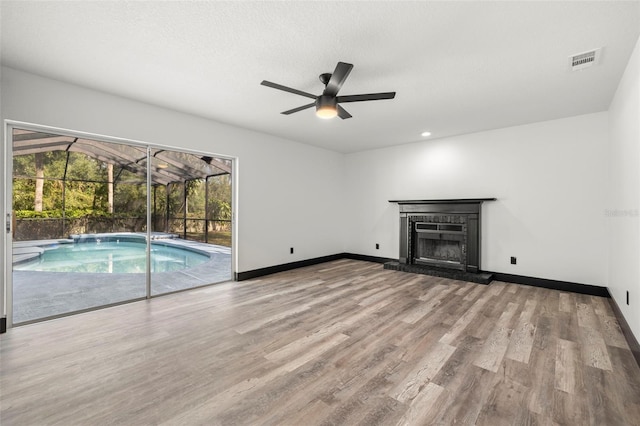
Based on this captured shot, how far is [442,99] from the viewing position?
345cm

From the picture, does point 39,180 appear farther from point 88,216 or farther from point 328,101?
point 328,101

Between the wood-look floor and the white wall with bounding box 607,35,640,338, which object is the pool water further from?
the white wall with bounding box 607,35,640,338

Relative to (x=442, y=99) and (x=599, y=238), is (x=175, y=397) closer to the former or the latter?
(x=442, y=99)

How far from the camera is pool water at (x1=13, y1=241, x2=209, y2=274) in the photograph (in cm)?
524

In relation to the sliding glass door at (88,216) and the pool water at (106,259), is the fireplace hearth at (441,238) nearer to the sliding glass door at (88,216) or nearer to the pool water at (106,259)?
the sliding glass door at (88,216)

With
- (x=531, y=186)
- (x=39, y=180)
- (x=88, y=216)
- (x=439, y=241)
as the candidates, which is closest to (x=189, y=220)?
(x=88, y=216)

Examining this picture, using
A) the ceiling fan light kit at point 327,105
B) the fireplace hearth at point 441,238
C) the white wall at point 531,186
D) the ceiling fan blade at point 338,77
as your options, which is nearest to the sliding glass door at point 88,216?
the ceiling fan light kit at point 327,105

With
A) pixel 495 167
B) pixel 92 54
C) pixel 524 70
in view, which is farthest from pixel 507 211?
pixel 92 54

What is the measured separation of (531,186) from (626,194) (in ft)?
5.79

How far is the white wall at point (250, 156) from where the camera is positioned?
2900 millimetres

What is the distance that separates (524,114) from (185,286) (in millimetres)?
5750

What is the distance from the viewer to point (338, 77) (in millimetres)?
2344

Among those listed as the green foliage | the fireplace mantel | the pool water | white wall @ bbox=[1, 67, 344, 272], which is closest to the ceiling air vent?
the fireplace mantel

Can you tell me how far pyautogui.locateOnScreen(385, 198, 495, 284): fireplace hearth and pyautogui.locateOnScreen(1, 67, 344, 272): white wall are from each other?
169 cm
